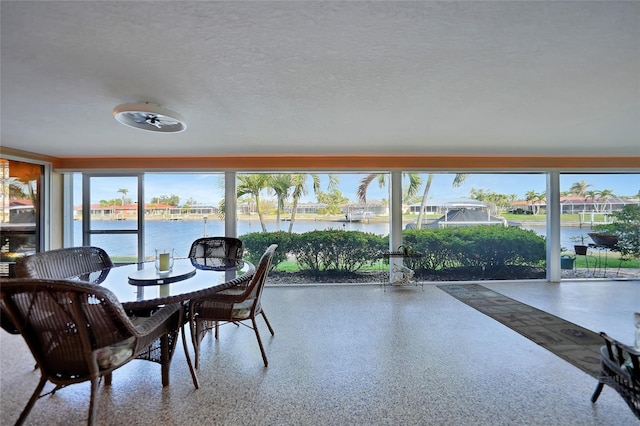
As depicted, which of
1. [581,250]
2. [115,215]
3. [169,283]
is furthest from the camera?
[581,250]

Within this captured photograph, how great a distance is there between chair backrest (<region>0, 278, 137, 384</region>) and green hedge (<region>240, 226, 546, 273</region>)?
11.2ft

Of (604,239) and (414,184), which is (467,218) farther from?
(604,239)

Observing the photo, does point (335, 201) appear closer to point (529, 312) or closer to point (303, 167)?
point (303, 167)

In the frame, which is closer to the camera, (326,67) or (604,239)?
(326,67)

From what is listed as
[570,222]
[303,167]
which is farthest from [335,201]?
[570,222]

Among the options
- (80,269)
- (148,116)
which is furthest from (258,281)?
(80,269)

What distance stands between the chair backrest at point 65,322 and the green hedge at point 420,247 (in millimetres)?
3413

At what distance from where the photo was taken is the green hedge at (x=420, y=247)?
4.89 m

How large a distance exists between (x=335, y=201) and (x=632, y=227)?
18.5 ft

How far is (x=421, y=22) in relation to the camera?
1.31m

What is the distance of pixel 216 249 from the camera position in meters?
3.29

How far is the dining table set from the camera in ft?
5.76

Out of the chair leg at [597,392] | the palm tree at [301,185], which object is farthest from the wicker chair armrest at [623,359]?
the palm tree at [301,185]

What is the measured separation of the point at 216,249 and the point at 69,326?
190 cm
